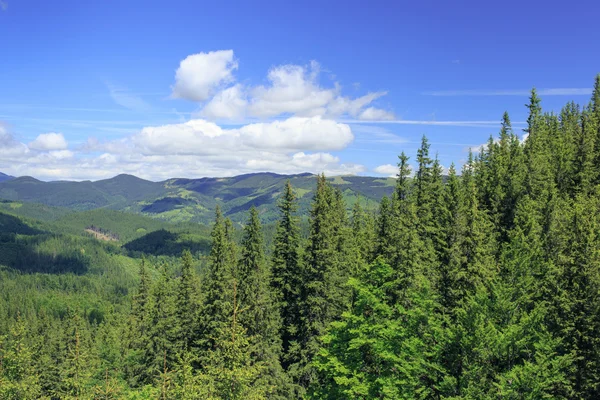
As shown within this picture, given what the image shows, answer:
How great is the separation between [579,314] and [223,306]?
2896 cm

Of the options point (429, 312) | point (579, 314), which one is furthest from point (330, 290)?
point (579, 314)

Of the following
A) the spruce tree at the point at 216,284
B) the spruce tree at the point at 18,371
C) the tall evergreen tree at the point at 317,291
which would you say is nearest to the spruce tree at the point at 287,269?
the tall evergreen tree at the point at 317,291

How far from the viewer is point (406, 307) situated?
27.5 metres

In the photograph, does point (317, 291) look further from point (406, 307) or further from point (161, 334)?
point (161, 334)

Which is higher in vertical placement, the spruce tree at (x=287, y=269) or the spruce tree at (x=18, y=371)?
the spruce tree at (x=287, y=269)

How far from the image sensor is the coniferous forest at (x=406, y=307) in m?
23.4

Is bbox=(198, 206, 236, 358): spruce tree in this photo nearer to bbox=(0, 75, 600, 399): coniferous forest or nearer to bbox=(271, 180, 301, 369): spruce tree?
bbox=(0, 75, 600, 399): coniferous forest

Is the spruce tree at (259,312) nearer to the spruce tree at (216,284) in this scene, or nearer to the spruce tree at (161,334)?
the spruce tree at (216,284)

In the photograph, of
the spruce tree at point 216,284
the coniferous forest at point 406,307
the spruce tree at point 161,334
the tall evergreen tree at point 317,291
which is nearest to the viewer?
the coniferous forest at point 406,307

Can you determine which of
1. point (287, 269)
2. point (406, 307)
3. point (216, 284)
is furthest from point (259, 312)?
point (406, 307)

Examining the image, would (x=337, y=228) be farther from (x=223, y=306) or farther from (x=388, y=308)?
(x=388, y=308)

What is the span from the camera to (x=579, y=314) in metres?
26.8

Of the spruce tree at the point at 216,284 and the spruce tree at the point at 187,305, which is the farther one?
the spruce tree at the point at 187,305

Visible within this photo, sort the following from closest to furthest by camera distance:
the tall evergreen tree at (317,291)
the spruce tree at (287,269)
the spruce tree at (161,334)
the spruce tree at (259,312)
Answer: the spruce tree at (259,312) → the tall evergreen tree at (317,291) → the spruce tree at (287,269) → the spruce tree at (161,334)
